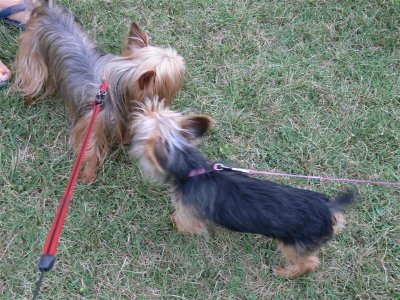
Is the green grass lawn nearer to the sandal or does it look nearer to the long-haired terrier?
the sandal

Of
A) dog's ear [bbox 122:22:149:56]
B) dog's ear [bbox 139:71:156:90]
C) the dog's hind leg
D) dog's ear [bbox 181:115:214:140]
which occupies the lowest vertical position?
the dog's hind leg

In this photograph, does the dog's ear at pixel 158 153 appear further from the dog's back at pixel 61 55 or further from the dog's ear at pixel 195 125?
the dog's back at pixel 61 55

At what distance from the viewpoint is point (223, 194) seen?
8.95 ft

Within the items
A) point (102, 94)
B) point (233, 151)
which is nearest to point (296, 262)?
point (233, 151)

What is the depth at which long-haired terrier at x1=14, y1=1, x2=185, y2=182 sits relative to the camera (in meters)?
2.96

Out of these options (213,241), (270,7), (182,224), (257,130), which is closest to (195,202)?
(182,224)

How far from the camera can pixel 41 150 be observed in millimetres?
3564

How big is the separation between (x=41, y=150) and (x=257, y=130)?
5.76 feet

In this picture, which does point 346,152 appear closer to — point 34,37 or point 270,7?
point 270,7

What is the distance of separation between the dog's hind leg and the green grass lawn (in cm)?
8

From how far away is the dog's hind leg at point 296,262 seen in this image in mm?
2878

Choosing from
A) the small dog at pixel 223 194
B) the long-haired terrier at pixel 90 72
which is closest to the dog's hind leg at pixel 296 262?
the small dog at pixel 223 194

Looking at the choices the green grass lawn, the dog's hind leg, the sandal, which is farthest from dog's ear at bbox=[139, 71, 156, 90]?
the sandal

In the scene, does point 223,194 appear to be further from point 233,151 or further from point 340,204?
point 233,151
